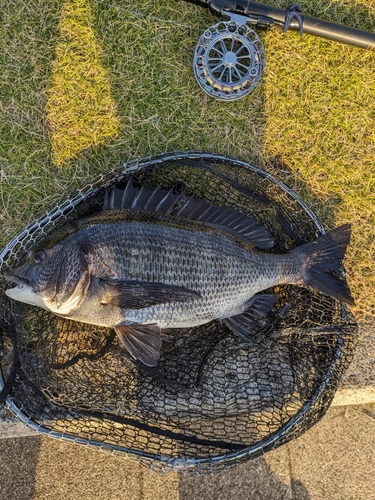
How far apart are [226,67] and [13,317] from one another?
2326 millimetres

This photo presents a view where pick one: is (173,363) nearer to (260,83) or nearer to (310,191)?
(310,191)

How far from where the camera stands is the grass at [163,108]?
3078mm

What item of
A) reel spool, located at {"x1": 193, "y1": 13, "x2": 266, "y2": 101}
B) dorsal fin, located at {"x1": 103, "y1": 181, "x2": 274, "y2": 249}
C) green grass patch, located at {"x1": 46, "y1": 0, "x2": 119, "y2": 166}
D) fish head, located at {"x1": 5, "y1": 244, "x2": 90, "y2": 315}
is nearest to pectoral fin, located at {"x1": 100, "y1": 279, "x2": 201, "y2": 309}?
fish head, located at {"x1": 5, "y1": 244, "x2": 90, "y2": 315}

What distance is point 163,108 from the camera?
3.16 meters

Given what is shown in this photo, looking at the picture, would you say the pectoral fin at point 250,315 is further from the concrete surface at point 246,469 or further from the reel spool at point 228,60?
the reel spool at point 228,60

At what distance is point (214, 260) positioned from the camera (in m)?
2.69

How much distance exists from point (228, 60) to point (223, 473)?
122 inches

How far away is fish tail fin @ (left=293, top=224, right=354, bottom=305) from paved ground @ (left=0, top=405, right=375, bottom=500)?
113 centimetres

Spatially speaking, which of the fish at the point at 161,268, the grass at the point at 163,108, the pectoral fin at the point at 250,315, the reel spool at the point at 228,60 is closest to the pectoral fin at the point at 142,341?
the fish at the point at 161,268

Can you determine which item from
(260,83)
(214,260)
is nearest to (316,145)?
(260,83)

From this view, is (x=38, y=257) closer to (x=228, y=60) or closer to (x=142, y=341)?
(x=142, y=341)

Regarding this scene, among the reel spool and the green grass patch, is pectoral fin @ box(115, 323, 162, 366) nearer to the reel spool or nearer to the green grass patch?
the green grass patch

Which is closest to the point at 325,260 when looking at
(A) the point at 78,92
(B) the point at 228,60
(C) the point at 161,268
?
(C) the point at 161,268

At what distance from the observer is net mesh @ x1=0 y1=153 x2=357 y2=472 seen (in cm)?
Answer: 283
